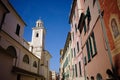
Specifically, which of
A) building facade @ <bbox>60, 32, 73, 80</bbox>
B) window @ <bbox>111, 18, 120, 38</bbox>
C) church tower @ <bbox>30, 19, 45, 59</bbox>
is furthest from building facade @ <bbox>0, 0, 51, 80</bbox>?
church tower @ <bbox>30, 19, 45, 59</bbox>

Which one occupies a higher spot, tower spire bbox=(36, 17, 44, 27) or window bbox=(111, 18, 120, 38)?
tower spire bbox=(36, 17, 44, 27)

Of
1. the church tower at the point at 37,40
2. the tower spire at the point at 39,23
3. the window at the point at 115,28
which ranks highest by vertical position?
the tower spire at the point at 39,23

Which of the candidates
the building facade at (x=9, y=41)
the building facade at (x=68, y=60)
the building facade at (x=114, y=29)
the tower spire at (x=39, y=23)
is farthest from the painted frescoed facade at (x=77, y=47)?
the tower spire at (x=39, y=23)

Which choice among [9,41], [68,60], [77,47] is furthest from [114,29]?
[68,60]

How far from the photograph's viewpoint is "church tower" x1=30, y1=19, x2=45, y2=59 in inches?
1517

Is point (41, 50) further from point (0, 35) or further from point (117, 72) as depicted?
point (117, 72)

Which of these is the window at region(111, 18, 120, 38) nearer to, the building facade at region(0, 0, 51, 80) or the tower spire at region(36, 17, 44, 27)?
the building facade at region(0, 0, 51, 80)

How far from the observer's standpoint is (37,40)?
4038cm

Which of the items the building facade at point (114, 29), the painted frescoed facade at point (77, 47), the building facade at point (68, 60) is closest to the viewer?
the building facade at point (114, 29)

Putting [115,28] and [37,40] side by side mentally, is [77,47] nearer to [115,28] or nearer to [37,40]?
[115,28]

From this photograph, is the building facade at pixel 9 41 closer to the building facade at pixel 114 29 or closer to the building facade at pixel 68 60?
the building facade at pixel 114 29

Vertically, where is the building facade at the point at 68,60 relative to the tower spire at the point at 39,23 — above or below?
below

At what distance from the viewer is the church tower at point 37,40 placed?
38.5m

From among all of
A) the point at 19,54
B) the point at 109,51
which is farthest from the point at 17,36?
the point at 109,51
